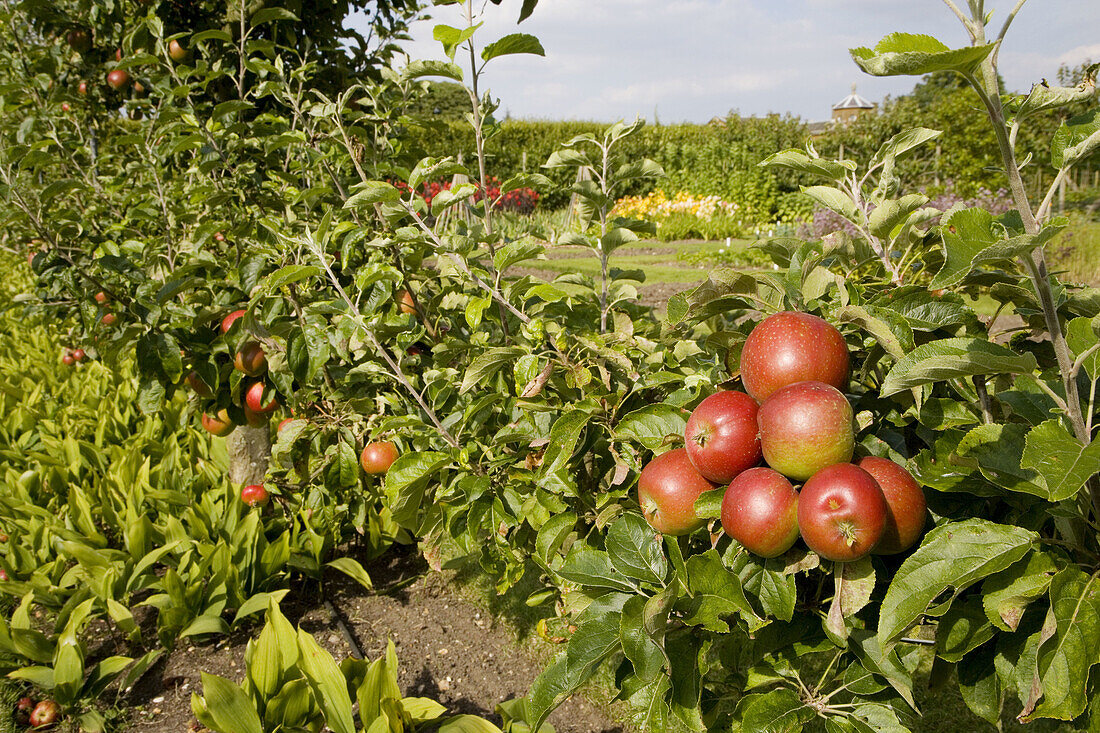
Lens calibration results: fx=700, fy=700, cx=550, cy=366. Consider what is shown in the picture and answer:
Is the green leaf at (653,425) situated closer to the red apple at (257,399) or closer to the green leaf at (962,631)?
the green leaf at (962,631)

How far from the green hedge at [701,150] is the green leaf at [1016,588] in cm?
1418

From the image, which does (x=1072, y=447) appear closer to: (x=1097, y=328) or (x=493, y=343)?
(x=1097, y=328)

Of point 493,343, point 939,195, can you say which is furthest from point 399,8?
point 939,195

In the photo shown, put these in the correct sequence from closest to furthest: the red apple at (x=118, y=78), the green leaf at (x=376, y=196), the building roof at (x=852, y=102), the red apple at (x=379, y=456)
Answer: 1. the green leaf at (x=376, y=196)
2. the red apple at (x=379, y=456)
3. the red apple at (x=118, y=78)
4. the building roof at (x=852, y=102)

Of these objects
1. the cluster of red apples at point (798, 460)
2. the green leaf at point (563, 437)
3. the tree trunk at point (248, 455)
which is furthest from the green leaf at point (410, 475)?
the tree trunk at point (248, 455)

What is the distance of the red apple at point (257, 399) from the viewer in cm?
213

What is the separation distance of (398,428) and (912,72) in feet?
4.61

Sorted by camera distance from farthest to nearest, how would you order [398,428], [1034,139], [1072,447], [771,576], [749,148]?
1. [749,148]
2. [1034,139]
3. [398,428]
4. [771,576]
5. [1072,447]

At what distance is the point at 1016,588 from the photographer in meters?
0.79

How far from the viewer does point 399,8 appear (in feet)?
10.6

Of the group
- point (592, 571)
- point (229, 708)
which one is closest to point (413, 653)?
point (229, 708)

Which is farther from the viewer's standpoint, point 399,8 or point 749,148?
point 749,148

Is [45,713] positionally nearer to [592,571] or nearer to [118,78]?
[592,571]

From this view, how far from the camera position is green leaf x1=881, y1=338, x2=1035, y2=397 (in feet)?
2.36
